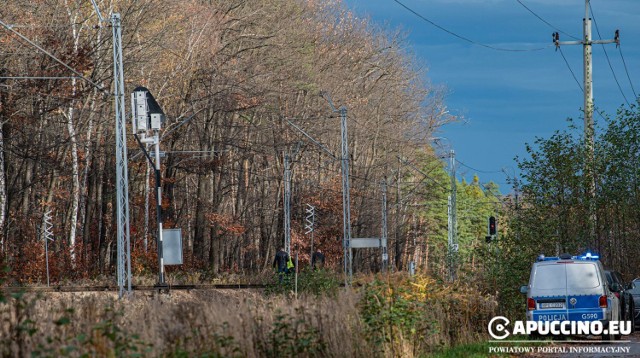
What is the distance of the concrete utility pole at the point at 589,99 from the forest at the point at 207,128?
2924 millimetres

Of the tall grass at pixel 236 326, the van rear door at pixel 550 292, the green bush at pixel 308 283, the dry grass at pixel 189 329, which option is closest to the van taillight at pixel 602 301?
the van rear door at pixel 550 292

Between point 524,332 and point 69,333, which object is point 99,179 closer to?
point 524,332

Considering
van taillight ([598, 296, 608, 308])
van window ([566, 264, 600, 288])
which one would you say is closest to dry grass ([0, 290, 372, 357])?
van window ([566, 264, 600, 288])

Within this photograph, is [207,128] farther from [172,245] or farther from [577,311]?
[577,311]

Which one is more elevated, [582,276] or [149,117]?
[149,117]

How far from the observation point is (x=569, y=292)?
24438 millimetres

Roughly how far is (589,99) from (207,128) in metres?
23.6

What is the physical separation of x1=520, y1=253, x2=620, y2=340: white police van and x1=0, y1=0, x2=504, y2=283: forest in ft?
22.6

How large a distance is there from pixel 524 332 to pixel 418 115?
54249 millimetres

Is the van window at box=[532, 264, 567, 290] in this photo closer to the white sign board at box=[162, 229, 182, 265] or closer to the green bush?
the green bush

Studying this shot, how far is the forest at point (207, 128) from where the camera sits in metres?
43.6

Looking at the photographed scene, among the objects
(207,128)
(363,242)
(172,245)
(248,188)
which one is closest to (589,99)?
(363,242)

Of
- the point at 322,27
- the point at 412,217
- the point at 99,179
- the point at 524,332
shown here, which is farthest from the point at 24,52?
the point at 412,217

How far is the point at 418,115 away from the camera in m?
79.4
